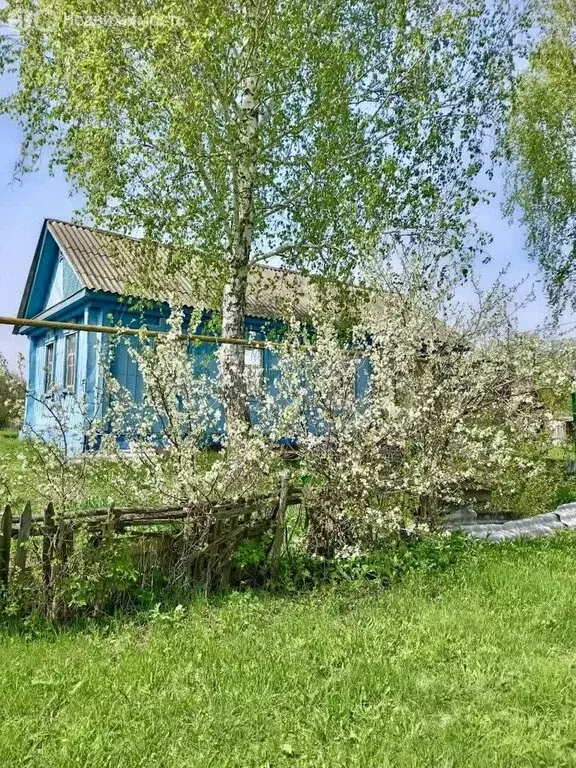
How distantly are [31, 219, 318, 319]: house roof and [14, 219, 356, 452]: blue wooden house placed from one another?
2 centimetres

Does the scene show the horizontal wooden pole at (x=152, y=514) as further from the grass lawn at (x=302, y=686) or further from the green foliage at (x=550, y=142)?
the green foliage at (x=550, y=142)

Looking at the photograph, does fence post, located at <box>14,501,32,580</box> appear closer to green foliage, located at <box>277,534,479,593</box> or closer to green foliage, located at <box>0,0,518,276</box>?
green foliage, located at <box>277,534,479,593</box>

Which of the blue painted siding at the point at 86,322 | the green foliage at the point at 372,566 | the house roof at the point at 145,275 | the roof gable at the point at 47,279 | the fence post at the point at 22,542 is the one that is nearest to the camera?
the fence post at the point at 22,542

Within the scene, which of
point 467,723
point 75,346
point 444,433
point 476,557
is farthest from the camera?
point 75,346

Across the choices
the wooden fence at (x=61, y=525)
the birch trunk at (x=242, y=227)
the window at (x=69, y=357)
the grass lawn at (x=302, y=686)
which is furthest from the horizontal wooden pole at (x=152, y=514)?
the window at (x=69, y=357)

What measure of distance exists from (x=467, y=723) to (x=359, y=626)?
141cm

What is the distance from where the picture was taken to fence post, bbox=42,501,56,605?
4543mm

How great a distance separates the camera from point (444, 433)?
23.8 feet

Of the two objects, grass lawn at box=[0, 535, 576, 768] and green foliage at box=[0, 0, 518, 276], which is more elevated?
green foliage at box=[0, 0, 518, 276]

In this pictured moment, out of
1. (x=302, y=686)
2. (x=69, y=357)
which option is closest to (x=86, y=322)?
(x=69, y=357)

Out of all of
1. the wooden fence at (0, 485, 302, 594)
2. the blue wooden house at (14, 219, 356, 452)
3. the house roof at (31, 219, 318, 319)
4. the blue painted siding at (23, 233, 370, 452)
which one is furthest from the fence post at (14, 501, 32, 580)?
the blue painted siding at (23, 233, 370, 452)

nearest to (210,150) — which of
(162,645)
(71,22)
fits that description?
(71,22)

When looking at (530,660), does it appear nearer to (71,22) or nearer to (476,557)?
(476,557)

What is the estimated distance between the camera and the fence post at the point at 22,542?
14.6 feet
